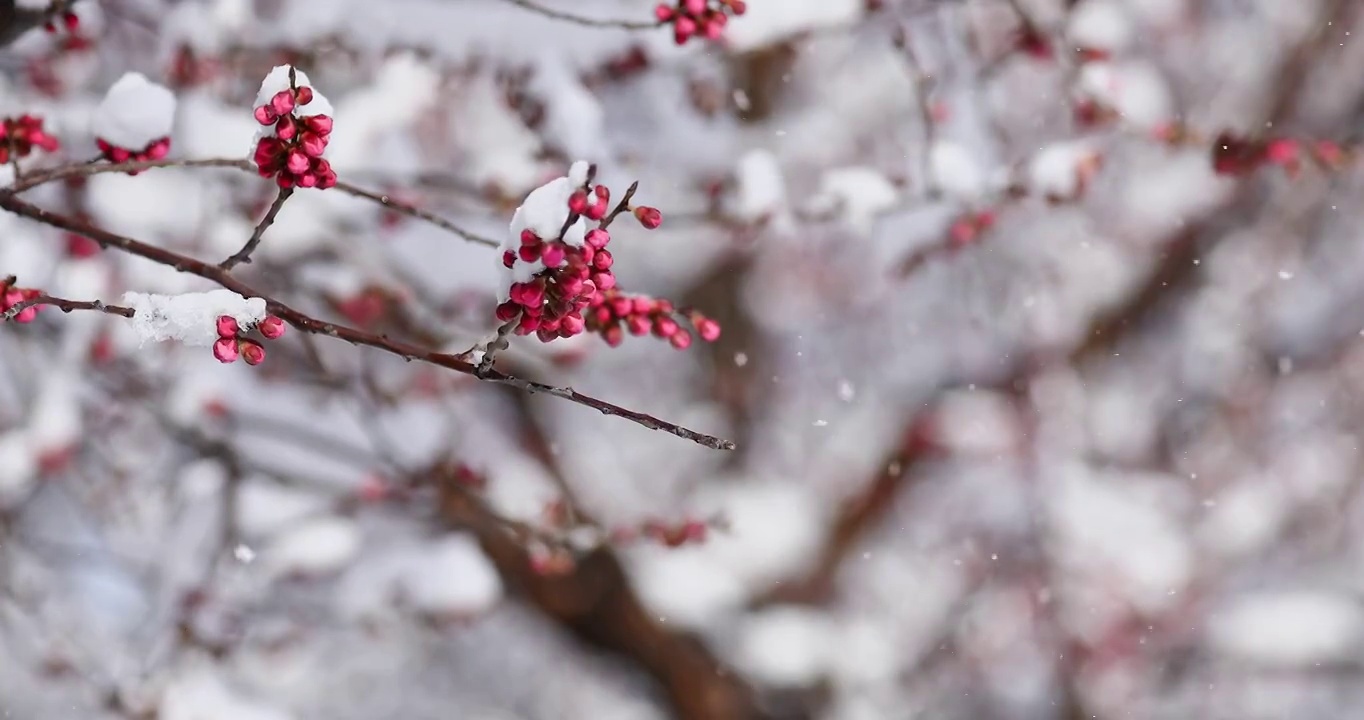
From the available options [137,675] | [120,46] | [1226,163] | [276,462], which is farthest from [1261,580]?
[120,46]

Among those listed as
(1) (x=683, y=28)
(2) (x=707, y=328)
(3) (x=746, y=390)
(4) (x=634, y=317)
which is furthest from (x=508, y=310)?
(3) (x=746, y=390)

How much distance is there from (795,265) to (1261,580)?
433 centimetres

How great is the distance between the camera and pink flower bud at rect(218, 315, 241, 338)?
1.23m

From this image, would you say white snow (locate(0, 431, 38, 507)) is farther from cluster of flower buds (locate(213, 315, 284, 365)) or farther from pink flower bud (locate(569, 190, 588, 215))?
pink flower bud (locate(569, 190, 588, 215))

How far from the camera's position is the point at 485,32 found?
3.39m

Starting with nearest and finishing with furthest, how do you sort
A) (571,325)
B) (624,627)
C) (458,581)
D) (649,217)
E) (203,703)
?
1. (571,325)
2. (649,217)
3. (203,703)
4. (458,581)
5. (624,627)

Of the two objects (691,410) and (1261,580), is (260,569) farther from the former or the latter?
(1261,580)

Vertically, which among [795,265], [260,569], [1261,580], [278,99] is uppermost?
[795,265]

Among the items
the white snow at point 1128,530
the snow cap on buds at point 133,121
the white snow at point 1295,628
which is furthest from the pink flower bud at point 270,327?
the white snow at point 1295,628

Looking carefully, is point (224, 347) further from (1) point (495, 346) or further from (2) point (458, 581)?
(2) point (458, 581)

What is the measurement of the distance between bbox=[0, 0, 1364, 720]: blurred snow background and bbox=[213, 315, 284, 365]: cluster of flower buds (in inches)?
12.3

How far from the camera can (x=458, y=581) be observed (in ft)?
14.5

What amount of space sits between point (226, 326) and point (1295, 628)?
7911 millimetres

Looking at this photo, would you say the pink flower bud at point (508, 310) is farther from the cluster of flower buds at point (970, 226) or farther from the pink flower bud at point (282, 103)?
the cluster of flower buds at point (970, 226)
